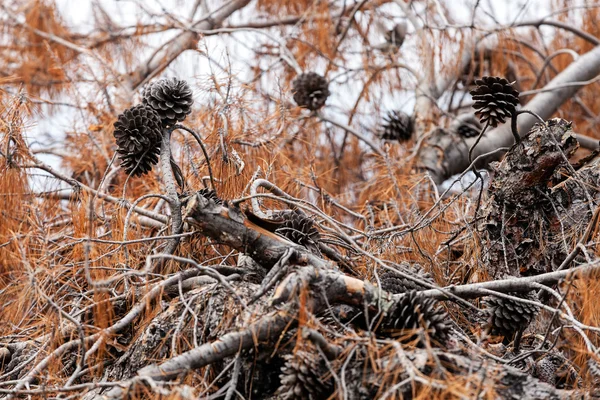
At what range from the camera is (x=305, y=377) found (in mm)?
1481

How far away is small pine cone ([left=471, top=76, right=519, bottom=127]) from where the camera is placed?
200 cm

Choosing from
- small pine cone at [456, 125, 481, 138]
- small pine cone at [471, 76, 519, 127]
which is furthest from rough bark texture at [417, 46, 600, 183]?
small pine cone at [471, 76, 519, 127]

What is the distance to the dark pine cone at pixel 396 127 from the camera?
3732 mm

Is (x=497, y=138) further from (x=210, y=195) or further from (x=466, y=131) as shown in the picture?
(x=210, y=195)

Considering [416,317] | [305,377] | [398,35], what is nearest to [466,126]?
[398,35]

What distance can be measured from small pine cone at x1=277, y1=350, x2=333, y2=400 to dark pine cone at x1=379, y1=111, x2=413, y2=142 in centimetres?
236

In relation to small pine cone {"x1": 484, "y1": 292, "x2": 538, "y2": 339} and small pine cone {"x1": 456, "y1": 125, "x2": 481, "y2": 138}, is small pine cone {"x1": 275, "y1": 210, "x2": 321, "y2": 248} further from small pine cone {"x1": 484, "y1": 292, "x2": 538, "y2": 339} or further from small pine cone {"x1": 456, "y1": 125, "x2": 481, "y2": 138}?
small pine cone {"x1": 456, "y1": 125, "x2": 481, "y2": 138}

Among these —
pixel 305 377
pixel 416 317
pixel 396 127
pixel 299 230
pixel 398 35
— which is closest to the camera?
pixel 305 377

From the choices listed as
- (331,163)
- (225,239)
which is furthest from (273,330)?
(331,163)

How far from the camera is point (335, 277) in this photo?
165cm

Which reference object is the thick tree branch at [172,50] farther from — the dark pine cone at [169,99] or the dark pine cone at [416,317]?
the dark pine cone at [416,317]

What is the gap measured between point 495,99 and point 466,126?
1698 mm

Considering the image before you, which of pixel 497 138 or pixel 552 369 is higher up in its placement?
pixel 497 138

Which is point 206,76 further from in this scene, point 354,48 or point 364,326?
point 354,48
